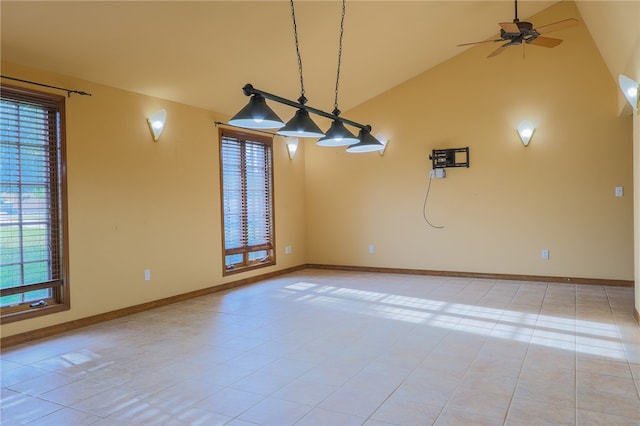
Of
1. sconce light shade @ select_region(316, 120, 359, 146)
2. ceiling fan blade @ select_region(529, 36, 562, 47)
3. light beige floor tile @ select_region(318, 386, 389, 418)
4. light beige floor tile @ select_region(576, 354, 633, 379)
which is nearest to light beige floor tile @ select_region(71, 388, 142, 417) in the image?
light beige floor tile @ select_region(318, 386, 389, 418)

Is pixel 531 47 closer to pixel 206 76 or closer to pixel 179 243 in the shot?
pixel 206 76

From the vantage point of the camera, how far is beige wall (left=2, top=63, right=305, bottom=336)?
14.0 feet

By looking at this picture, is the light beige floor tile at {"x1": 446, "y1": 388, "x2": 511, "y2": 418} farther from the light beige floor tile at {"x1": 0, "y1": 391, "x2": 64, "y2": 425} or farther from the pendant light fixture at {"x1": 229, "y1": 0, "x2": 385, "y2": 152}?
the light beige floor tile at {"x1": 0, "y1": 391, "x2": 64, "y2": 425}

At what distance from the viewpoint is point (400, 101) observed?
273 inches

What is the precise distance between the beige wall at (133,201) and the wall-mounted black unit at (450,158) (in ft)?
10.7

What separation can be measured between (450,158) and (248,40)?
11.5 ft

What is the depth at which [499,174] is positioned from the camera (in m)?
6.27

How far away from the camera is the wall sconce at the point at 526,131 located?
19.8 ft

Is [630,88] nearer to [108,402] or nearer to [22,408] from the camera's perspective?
[108,402]

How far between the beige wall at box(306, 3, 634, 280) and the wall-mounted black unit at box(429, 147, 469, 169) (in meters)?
0.11

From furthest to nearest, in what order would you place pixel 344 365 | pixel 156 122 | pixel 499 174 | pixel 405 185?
pixel 405 185, pixel 499 174, pixel 156 122, pixel 344 365

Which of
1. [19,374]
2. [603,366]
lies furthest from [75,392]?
[603,366]

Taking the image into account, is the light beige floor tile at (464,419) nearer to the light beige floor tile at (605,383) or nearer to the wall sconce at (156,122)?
the light beige floor tile at (605,383)

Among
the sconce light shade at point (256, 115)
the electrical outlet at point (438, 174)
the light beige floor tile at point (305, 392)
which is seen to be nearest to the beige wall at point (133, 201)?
the sconce light shade at point (256, 115)
